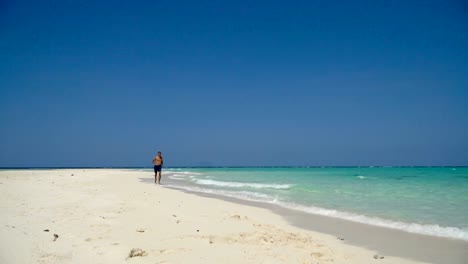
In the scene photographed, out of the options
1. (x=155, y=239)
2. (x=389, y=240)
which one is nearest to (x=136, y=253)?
(x=155, y=239)

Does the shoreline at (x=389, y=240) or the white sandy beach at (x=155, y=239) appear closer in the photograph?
the white sandy beach at (x=155, y=239)

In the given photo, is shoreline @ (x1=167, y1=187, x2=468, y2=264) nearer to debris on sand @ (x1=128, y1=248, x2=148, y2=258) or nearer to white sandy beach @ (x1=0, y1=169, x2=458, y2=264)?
white sandy beach @ (x1=0, y1=169, x2=458, y2=264)

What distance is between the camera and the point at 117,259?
464 centimetres

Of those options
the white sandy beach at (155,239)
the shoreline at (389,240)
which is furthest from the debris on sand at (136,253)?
the shoreline at (389,240)

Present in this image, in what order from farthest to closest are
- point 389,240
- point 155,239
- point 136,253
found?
point 389,240
point 155,239
point 136,253

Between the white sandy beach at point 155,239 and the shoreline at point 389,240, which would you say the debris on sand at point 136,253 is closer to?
the white sandy beach at point 155,239

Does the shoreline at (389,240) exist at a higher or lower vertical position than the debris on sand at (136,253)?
lower

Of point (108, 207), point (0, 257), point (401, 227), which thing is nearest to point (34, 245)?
point (0, 257)

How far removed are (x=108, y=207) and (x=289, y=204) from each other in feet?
20.7

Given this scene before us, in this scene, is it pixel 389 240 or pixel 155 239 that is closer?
pixel 155 239

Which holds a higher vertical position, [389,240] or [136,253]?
[136,253]

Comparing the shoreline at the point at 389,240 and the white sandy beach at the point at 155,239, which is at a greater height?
the white sandy beach at the point at 155,239

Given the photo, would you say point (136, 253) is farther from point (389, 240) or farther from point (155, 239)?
point (389, 240)

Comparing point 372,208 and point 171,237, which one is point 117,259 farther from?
point 372,208
